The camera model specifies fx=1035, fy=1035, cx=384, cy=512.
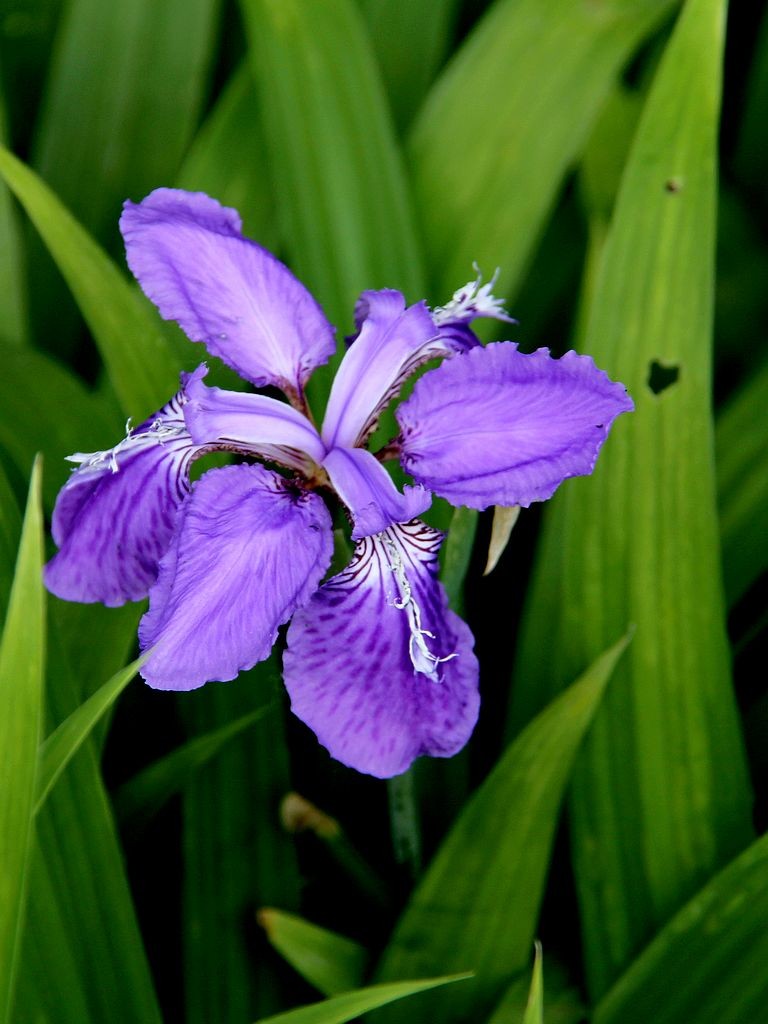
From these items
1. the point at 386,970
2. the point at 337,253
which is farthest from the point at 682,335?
the point at 386,970

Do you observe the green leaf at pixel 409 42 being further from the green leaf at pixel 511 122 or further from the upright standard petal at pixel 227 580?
the upright standard petal at pixel 227 580

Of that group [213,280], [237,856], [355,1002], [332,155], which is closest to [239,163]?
[332,155]

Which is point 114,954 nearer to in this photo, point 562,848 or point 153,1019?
point 153,1019

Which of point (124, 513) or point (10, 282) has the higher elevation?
point (10, 282)

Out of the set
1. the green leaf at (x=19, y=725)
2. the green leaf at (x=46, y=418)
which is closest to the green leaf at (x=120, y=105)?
the green leaf at (x=46, y=418)

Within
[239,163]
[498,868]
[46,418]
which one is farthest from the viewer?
[239,163]

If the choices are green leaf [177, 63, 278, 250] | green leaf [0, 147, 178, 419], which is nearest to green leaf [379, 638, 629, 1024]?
green leaf [0, 147, 178, 419]

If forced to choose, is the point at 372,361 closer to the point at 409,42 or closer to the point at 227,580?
the point at 227,580
